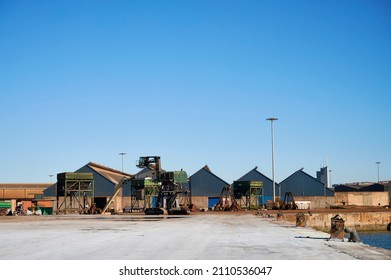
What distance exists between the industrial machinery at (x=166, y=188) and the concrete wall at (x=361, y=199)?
59663 millimetres

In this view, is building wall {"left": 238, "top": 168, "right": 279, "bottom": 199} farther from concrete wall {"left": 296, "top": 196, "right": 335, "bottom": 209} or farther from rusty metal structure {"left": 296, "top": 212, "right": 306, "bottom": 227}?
rusty metal structure {"left": 296, "top": 212, "right": 306, "bottom": 227}

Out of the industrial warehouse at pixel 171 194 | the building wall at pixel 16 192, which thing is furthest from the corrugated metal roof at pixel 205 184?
the building wall at pixel 16 192

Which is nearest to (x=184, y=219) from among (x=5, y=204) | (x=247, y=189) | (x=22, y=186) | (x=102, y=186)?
(x=247, y=189)

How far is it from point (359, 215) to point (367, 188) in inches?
3841

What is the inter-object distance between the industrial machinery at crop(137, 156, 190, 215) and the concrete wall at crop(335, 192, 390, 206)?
59663 millimetres

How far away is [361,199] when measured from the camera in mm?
133250

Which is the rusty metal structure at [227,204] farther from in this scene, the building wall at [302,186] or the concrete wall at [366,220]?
the building wall at [302,186]

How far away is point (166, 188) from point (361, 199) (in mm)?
70557

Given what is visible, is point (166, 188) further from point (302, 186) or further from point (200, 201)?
point (302, 186)

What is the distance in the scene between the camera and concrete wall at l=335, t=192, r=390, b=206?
429 feet

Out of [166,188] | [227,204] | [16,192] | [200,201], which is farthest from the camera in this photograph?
[16,192]

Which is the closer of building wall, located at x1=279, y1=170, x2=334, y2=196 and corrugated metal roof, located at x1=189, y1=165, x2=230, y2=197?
corrugated metal roof, located at x1=189, y1=165, x2=230, y2=197

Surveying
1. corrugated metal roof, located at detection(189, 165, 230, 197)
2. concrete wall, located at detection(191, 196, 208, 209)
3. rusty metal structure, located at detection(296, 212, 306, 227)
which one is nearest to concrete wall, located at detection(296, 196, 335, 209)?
corrugated metal roof, located at detection(189, 165, 230, 197)

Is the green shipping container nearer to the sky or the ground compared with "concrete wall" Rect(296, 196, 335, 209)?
nearer to the sky
